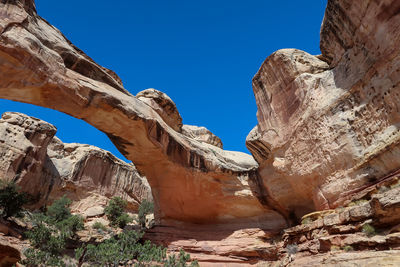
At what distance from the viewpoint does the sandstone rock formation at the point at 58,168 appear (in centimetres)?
2196

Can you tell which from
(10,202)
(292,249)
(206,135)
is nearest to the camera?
(292,249)

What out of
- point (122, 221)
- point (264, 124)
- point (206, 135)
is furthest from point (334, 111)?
point (206, 135)

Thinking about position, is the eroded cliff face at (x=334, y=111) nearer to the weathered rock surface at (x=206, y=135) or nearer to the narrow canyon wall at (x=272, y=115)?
the narrow canyon wall at (x=272, y=115)

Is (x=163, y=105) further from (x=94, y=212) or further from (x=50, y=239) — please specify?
(x=94, y=212)

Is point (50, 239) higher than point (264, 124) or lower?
lower

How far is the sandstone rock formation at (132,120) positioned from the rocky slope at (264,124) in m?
0.06

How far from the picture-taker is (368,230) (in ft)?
27.1

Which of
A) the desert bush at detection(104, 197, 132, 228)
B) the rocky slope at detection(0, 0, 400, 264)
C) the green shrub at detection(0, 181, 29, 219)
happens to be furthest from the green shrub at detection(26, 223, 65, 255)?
the desert bush at detection(104, 197, 132, 228)

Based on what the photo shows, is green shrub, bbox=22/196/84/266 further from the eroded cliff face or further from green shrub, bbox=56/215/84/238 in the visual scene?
the eroded cliff face

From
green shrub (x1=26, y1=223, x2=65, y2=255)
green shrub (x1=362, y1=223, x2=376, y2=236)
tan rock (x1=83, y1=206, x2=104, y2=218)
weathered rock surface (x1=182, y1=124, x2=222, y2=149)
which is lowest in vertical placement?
green shrub (x1=362, y1=223, x2=376, y2=236)

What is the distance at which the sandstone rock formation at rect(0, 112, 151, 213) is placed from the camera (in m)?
22.0

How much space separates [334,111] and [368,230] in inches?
206

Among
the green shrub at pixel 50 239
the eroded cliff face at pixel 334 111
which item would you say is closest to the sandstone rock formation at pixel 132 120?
the eroded cliff face at pixel 334 111

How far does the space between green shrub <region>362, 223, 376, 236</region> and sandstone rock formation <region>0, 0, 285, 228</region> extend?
26.1 ft
